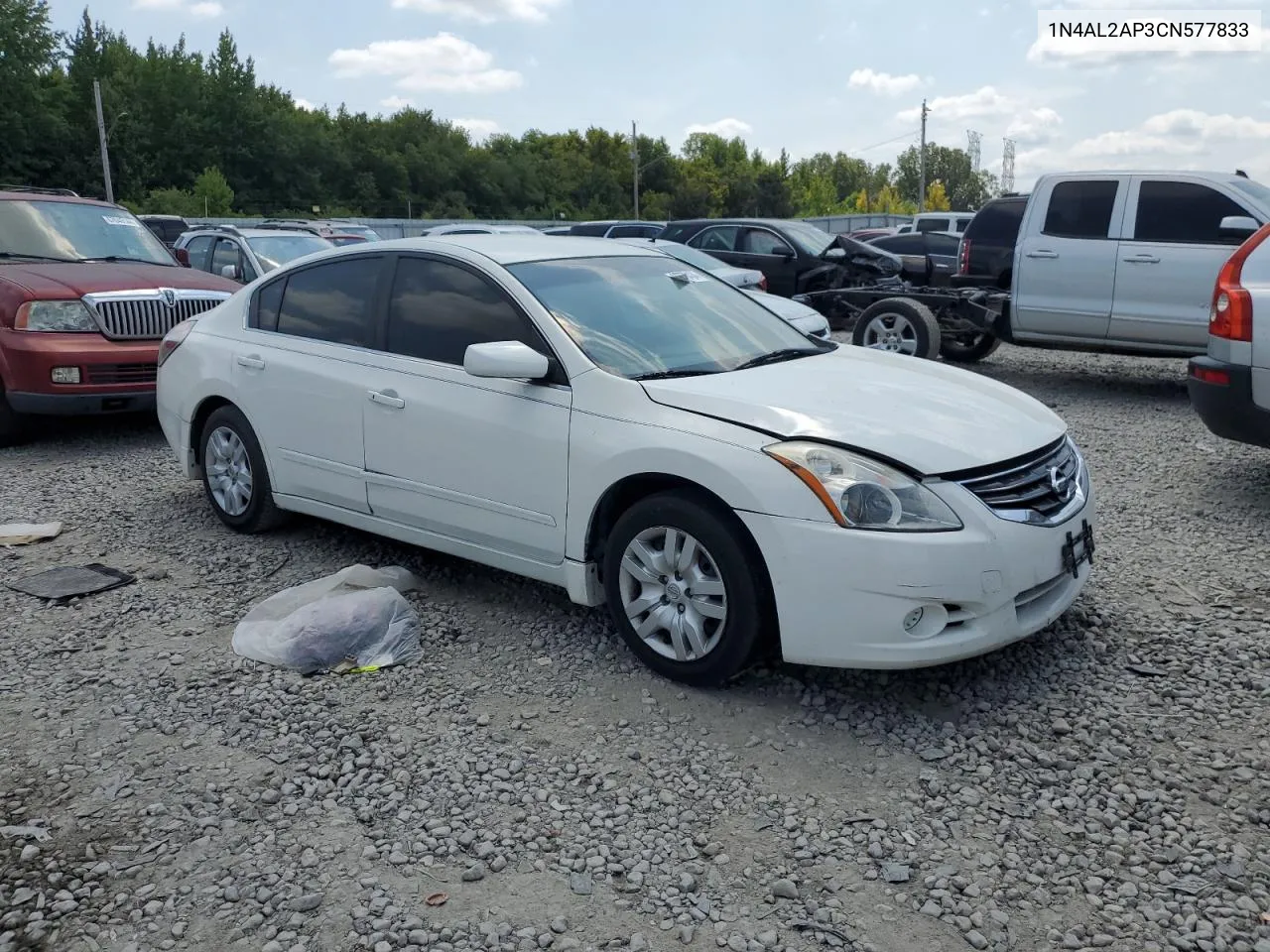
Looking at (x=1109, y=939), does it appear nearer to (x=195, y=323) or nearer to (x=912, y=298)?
(x=195, y=323)

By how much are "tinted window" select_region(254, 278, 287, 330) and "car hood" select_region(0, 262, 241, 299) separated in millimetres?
3183

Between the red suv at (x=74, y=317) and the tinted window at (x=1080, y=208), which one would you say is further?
the tinted window at (x=1080, y=208)

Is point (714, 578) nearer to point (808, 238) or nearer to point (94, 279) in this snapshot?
point (94, 279)

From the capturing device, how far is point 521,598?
5117mm

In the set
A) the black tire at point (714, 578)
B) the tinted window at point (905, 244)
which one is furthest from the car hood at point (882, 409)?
the tinted window at point (905, 244)

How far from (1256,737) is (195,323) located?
17.9ft

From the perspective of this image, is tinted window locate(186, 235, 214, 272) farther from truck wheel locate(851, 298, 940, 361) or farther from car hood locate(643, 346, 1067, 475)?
car hood locate(643, 346, 1067, 475)

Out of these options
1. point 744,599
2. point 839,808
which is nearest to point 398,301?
point 744,599

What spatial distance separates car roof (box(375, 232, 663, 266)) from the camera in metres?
4.98

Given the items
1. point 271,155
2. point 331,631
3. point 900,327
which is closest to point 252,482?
point 331,631

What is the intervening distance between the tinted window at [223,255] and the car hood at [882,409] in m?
10.9

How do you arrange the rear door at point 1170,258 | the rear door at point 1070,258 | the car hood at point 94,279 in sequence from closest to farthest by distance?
the car hood at point 94,279
the rear door at point 1170,258
the rear door at point 1070,258

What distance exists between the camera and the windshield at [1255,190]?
9.42m

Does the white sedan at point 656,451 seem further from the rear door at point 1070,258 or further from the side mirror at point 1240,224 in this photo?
the rear door at point 1070,258
